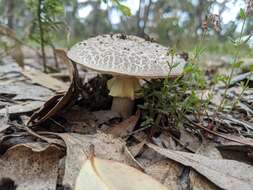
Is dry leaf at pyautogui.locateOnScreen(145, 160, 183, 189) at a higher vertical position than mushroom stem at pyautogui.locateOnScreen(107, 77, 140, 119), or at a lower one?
lower

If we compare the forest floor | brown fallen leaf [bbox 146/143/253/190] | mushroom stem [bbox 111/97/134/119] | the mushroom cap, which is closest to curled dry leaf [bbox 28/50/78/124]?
the forest floor

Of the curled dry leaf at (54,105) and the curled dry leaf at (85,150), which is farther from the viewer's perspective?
the curled dry leaf at (54,105)

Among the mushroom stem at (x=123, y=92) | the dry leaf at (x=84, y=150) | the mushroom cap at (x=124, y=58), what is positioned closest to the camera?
the dry leaf at (x=84, y=150)

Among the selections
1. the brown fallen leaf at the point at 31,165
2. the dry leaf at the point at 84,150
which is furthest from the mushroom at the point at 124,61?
the brown fallen leaf at the point at 31,165

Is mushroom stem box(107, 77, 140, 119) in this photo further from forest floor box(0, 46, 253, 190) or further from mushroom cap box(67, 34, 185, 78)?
mushroom cap box(67, 34, 185, 78)

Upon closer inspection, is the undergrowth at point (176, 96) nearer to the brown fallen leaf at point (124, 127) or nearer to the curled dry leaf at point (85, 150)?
the brown fallen leaf at point (124, 127)

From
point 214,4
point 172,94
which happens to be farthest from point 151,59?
point 214,4
